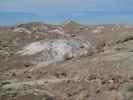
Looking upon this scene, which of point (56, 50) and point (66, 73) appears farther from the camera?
point (56, 50)

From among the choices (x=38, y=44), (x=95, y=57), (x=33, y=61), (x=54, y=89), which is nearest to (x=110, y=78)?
(x=54, y=89)

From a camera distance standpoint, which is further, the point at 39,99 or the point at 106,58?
the point at 106,58

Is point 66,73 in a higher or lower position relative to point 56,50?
lower

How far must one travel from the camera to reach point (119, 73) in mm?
16188

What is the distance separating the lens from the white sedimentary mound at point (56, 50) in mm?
21969

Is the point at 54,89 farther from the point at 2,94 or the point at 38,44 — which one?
the point at 38,44

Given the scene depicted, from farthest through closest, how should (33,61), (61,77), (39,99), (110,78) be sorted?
(33,61) < (61,77) < (110,78) < (39,99)

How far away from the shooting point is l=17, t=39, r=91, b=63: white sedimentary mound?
21969 millimetres

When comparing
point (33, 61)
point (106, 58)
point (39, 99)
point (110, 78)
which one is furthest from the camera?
point (33, 61)

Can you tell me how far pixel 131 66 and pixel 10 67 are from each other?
8.40 m

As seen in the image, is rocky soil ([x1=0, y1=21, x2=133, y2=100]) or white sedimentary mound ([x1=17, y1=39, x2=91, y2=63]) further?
white sedimentary mound ([x1=17, y1=39, x2=91, y2=63])

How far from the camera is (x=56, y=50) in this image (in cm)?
2266

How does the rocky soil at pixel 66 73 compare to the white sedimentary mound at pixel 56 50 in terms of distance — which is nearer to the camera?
the rocky soil at pixel 66 73

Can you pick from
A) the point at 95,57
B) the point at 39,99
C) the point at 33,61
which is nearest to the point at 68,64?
the point at 95,57
